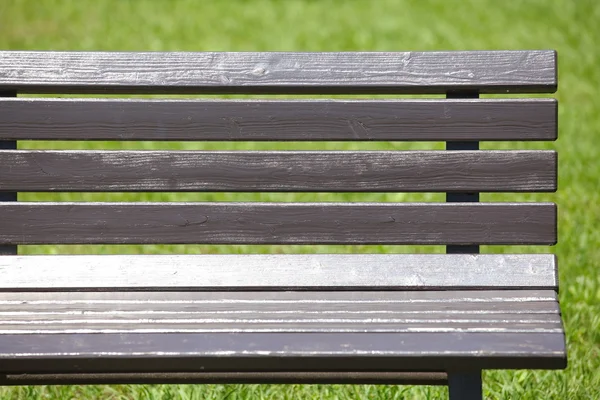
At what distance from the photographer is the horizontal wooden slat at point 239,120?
235cm

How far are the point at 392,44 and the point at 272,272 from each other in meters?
6.23

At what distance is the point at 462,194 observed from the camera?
241cm

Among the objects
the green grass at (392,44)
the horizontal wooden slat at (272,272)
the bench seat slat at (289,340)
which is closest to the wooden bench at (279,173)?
the horizontal wooden slat at (272,272)

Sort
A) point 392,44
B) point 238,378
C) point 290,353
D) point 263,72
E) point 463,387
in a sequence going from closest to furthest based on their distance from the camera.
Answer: point 290,353 → point 463,387 → point 238,378 → point 263,72 → point 392,44

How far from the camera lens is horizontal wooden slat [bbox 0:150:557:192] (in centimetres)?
235

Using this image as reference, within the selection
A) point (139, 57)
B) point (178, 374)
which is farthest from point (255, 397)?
point (139, 57)

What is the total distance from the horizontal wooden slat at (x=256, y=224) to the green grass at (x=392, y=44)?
0.58m

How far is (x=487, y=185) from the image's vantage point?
7.71 ft

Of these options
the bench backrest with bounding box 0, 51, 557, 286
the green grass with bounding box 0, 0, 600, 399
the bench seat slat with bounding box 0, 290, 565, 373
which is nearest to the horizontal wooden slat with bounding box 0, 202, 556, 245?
the bench backrest with bounding box 0, 51, 557, 286

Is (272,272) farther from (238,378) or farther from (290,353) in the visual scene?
(290,353)

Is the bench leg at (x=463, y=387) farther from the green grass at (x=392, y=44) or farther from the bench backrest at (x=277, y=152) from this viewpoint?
the green grass at (x=392, y=44)

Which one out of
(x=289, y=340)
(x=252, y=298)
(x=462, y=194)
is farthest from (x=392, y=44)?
(x=289, y=340)

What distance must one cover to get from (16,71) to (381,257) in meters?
1.05

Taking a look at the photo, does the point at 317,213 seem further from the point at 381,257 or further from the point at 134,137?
the point at 134,137
